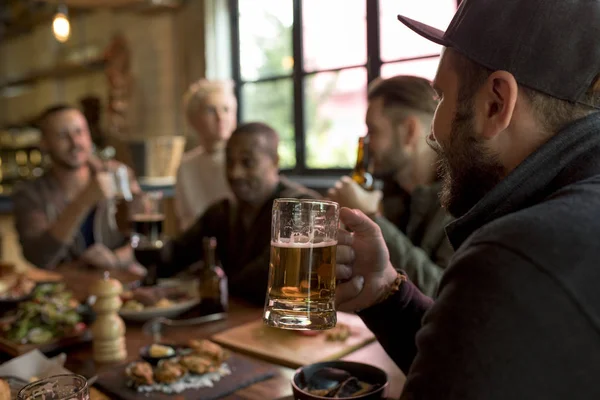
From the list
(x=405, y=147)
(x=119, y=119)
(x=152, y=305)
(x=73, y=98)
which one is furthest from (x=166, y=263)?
(x=73, y=98)

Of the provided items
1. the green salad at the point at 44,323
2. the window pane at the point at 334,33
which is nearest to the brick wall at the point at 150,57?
the window pane at the point at 334,33

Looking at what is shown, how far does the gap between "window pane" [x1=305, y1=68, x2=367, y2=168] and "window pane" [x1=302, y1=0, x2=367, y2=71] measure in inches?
3.8

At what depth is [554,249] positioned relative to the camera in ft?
2.07

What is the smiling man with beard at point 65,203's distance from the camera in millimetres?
2689

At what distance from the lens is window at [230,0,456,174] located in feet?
12.7

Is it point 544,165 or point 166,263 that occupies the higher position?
point 544,165

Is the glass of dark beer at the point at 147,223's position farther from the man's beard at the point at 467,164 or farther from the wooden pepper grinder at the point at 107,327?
the man's beard at the point at 467,164

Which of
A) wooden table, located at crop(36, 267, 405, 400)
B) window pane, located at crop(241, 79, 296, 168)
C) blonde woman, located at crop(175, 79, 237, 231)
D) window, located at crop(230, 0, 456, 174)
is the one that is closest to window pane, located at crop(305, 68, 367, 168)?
window, located at crop(230, 0, 456, 174)

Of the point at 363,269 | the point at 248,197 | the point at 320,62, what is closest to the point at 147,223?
the point at 248,197

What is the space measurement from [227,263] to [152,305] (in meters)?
0.77

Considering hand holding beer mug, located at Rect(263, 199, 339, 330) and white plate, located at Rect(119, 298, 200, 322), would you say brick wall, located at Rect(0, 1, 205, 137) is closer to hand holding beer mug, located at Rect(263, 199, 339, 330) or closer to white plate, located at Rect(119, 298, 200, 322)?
white plate, located at Rect(119, 298, 200, 322)

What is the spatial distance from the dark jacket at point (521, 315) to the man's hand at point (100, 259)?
210 cm

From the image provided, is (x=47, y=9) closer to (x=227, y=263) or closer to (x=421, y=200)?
(x=227, y=263)

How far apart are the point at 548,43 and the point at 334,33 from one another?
11.8 ft
